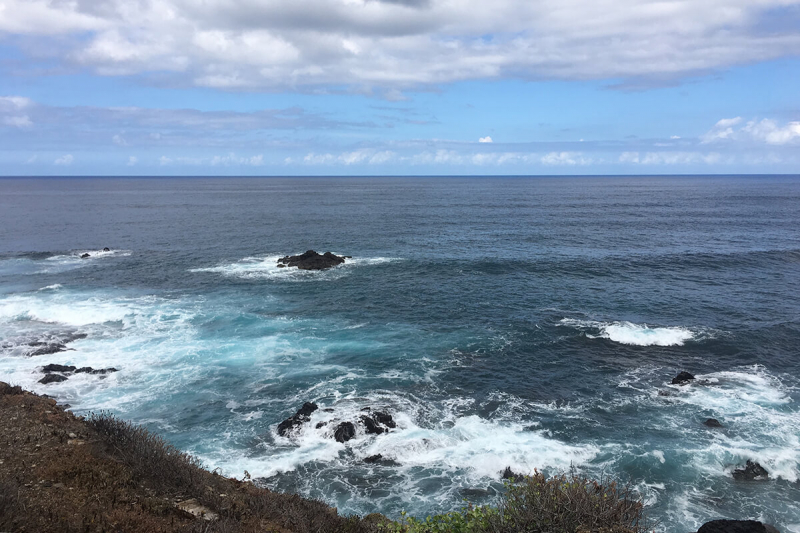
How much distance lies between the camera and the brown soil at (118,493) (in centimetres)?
1251

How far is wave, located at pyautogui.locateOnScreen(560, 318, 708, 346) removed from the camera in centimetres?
4022

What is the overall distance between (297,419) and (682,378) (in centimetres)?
2546

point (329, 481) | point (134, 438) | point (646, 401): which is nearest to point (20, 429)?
point (134, 438)

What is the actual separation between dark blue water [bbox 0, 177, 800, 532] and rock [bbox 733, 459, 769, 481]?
1.49ft

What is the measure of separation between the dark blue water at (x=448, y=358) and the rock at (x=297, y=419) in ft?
1.68

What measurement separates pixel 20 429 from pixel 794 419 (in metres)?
38.4

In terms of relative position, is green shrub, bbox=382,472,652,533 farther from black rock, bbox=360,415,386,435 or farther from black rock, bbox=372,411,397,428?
black rock, bbox=372,411,397,428

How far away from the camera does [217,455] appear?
2552 centimetres

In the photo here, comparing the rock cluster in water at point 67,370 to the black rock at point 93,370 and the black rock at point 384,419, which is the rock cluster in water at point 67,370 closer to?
the black rock at point 93,370

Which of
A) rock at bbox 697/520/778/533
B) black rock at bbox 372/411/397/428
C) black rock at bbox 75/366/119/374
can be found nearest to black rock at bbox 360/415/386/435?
black rock at bbox 372/411/397/428

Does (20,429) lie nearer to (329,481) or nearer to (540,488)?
(329,481)

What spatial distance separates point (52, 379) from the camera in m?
32.9

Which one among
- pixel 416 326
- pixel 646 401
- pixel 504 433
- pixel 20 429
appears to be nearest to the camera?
pixel 20 429

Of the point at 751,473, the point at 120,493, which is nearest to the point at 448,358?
the point at 751,473
